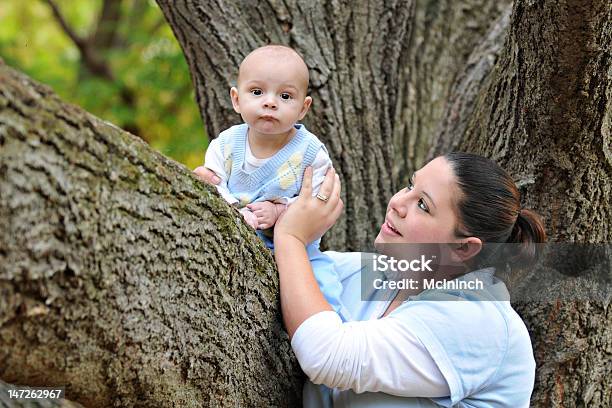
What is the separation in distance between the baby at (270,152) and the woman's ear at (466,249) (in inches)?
15.4

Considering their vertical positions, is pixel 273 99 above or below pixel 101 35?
below

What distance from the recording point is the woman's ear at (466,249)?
6.97 feet

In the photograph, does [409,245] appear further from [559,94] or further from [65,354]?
[65,354]

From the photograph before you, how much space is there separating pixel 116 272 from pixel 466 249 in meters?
1.10

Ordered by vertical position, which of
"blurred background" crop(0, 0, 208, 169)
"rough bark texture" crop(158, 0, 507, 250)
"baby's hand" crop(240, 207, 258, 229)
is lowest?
"baby's hand" crop(240, 207, 258, 229)

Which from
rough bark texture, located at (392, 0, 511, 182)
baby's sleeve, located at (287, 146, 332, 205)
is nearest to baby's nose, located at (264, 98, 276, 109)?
baby's sleeve, located at (287, 146, 332, 205)

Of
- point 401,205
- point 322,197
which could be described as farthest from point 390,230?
point 322,197

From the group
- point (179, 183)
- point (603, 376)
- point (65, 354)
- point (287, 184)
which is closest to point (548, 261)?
point (603, 376)

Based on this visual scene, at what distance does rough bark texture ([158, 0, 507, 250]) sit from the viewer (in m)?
3.08

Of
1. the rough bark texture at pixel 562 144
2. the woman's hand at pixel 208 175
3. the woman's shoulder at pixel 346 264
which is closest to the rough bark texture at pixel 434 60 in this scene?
the rough bark texture at pixel 562 144

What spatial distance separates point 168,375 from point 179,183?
471 millimetres

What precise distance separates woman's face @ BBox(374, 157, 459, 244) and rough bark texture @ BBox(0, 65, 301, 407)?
0.43 m

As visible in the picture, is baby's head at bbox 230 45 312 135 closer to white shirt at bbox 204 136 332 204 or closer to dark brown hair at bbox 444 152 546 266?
white shirt at bbox 204 136 332 204

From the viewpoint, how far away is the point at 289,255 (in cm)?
210
